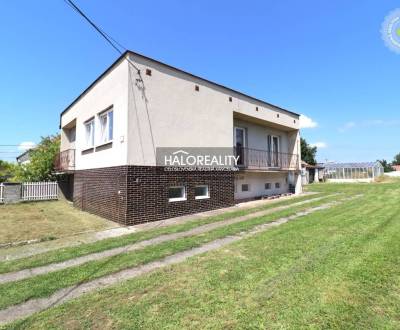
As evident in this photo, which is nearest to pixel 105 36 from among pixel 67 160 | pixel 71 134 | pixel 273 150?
pixel 67 160

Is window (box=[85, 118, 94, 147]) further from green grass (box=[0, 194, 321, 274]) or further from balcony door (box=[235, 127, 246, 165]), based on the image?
balcony door (box=[235, 127, 246, 165])

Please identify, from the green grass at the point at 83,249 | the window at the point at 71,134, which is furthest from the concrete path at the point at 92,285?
→ the window at the point at 71,134

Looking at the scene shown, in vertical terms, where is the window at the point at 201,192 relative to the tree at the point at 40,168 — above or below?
below

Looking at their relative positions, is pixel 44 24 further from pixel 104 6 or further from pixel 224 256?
pixel 224 256

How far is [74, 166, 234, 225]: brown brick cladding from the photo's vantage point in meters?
8.52

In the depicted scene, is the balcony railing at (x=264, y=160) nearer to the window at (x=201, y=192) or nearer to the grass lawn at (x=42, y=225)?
the window at (x=201, y=192)

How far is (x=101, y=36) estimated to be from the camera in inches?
285

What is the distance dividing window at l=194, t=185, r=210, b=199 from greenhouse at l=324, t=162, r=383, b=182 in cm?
3982

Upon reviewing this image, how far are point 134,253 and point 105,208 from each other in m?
4.97

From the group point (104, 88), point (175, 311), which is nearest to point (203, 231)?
point (175, 311)

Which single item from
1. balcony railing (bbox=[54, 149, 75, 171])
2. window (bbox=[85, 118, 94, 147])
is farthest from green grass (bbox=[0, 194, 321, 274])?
balcony railing (bbox=[54, 149, 75, 171])

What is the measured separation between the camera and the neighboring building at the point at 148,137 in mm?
8758

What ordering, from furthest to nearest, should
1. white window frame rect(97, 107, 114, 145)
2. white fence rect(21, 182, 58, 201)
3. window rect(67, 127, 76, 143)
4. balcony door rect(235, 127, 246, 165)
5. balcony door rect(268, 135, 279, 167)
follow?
window rect(67, 127, 76, 143) → balcony door rect(268, 135, 279, 167) → white fence rect(21, 182, 58, 201) → balcony door rect(235, 127, 246, 165) → white window frame rect(97, 107, 114, 145)
